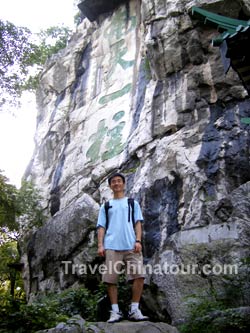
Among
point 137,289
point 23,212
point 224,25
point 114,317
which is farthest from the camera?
point 23,212

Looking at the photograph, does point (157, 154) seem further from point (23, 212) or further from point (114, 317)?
point (114, 317)

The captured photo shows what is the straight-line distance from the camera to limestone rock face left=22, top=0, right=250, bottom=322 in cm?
714

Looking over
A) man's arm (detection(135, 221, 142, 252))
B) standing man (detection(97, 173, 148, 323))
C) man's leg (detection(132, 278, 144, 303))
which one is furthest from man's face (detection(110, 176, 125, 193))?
man's leg (detection(132, 278, 144, 303))

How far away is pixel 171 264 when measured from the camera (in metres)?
7.10

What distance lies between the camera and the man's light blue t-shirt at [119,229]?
5000 mm

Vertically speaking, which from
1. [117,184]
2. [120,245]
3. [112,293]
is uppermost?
[117,184]

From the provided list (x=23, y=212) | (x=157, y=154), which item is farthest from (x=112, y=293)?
(x=23, y=212)

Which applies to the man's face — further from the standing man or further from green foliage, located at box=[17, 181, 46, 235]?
green foliage, located at box=[17, 181, 46, 235]

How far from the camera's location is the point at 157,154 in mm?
10891

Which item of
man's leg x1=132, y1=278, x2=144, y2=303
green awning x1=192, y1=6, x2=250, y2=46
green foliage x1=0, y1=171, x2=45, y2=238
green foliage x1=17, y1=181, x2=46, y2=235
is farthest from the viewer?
green foliage x1=17, y1=181, x2=46, y2=235

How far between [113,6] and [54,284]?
35.0 ft

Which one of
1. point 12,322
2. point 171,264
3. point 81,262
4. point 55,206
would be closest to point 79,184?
point 55,206

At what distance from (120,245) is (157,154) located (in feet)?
19.9

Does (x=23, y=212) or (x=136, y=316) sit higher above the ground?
(x=23, y=212)
